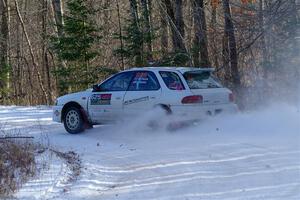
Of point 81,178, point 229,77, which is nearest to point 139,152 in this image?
point 81,178

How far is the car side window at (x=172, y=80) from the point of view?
12.1 meters

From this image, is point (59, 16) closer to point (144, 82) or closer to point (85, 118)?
point (85, 118)

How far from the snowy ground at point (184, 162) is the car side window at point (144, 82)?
31.7 inches

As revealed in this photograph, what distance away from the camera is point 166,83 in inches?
483

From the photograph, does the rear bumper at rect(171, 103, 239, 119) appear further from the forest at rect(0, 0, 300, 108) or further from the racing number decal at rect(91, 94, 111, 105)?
the forest at rect(0, 0, 300, 108)

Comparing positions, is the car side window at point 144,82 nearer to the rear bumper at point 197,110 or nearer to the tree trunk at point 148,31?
the rear bumper at point 197,110

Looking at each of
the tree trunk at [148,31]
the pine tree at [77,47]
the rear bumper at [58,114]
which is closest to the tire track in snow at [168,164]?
the rear bumper at [58,114]

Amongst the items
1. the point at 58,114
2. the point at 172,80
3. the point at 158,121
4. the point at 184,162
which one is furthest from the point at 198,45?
the point at 184,162

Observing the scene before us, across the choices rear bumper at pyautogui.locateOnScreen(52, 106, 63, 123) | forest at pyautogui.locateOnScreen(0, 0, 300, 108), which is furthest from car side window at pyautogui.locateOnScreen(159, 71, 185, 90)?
forest at pyautogui.locateOnScreen(0, 0, 300, 108)

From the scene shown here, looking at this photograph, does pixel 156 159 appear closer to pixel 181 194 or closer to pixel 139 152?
pixel 139 152

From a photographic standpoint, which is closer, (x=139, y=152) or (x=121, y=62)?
(x=139, y=152)

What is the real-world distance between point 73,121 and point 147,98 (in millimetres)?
2281

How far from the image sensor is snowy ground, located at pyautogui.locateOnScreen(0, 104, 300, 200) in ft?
24.0

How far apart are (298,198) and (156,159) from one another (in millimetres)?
3487
